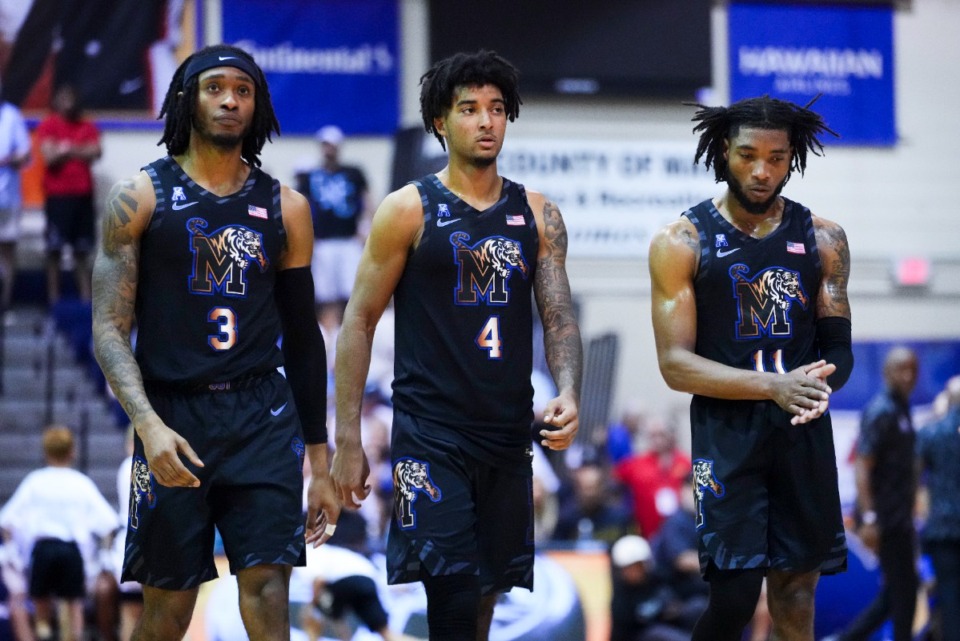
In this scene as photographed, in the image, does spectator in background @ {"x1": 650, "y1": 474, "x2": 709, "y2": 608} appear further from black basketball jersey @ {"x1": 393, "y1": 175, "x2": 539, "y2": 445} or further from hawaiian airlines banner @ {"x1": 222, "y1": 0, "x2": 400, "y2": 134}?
hawaiian airlines banner @ {"x1": 222, "y1": 0, "x2": 400, "y2": 134}

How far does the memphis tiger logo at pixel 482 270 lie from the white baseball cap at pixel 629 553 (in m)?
4.95

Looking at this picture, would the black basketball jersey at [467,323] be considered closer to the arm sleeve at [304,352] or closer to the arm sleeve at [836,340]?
the arm sleeve at [304,352]

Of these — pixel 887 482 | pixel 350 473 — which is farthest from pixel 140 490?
pixel 887 482

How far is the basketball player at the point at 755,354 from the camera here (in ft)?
17.3

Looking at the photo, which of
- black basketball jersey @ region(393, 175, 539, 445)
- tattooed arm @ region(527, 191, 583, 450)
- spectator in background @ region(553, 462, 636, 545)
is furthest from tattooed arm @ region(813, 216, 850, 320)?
spectator in background @ region(553, 462, 636, 545)

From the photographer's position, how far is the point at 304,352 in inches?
210

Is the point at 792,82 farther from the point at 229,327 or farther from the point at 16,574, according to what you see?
the point at 229,327

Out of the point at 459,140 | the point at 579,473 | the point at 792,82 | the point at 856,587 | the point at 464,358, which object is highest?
the point at 792,82

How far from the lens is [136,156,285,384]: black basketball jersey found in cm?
502

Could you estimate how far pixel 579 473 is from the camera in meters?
11.7

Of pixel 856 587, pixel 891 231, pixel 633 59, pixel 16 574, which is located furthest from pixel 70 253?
pixel 891 231

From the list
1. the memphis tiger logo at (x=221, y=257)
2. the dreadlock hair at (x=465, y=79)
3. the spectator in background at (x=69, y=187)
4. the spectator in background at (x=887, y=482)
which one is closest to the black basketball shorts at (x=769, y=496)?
the dreadlock hair at (x=465, y=79)

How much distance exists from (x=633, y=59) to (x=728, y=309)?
1300 centimetres

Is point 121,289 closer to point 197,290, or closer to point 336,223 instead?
point 197,290
